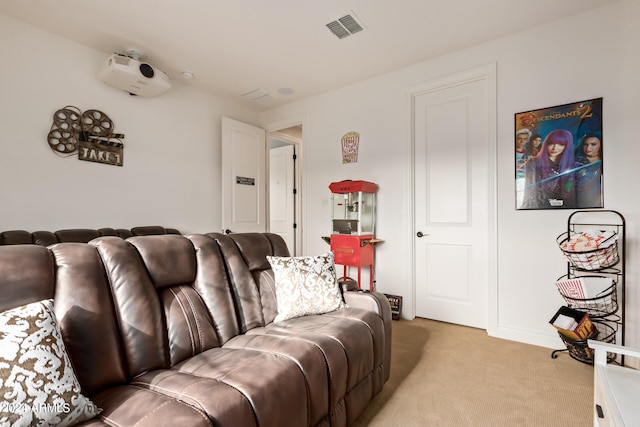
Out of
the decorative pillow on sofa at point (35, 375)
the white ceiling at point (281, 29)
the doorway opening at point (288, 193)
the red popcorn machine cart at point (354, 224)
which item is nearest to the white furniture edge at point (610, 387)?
the decorative pillow on sofa at point (35, 375)

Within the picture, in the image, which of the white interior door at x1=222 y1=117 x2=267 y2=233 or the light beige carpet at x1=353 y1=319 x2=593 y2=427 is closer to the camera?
the light beige carpet at x1=353 y1=319 x2=593 y2=427

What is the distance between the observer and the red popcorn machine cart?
11.2 ft

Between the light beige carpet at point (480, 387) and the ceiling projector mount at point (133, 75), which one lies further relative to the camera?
the ceiling projector mount at point (133, 75)

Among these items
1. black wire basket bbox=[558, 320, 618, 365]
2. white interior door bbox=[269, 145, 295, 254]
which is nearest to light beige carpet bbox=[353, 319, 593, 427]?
black wire basket bbox=[558, 320, 618, 365]

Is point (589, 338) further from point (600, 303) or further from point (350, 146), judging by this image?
point (350, 146)

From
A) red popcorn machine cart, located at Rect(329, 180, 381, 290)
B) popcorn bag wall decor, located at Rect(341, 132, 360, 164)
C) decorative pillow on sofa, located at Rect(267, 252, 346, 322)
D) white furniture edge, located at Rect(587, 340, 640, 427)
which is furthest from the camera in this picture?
popcorn bag wall decor, located at Rect(341, 132, 360, 164)

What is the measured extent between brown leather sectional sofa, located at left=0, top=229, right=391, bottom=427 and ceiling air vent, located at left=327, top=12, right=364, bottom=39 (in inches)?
83.1

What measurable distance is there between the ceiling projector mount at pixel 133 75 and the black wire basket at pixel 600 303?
4097 mm

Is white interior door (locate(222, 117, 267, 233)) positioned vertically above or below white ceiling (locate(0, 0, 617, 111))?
below

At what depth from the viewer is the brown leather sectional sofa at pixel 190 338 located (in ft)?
3.47

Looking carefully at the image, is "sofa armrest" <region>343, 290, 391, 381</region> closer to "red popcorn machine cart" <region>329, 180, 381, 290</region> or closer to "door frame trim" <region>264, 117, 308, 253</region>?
"red popcorn machine cart" <region>329, 180, 381, 290</region>

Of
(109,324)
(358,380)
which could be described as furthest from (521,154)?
(109,324)

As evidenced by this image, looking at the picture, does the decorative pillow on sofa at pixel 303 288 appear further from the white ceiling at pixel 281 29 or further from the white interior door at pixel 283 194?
the white interior door at pixel 283 194

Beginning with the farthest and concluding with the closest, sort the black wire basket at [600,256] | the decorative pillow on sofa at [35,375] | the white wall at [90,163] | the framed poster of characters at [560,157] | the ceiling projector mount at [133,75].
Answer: the ceiling projector mount at [133,75]
the white wall at [90,163]
the framed poster of characters at [560,157]
the black wire basket at [600,256]
the decorative pillow on sofa at [35,375]
